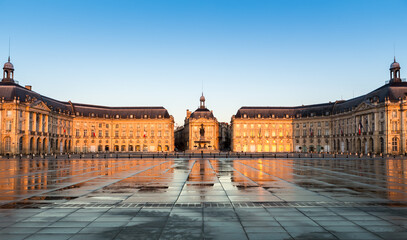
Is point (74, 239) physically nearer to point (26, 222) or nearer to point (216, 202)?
point (26, 222)

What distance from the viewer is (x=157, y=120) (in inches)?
5645

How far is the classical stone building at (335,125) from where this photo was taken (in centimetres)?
9419

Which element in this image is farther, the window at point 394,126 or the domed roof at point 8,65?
the domed roof at point 8,65

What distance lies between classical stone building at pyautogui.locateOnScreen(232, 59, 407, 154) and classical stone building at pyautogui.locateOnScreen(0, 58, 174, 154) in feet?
118

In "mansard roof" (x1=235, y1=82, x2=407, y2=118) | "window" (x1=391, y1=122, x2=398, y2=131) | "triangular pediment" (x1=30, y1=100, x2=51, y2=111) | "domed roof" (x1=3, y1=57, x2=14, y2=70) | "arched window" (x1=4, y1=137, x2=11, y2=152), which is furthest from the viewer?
"domed roof" (x1=3, y1=57, x2=14, y2=70)

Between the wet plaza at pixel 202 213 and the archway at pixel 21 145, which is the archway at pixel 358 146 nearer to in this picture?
the wet plaza at pixel 202 213

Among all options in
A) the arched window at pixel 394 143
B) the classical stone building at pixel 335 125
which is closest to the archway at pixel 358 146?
the classical stone building at pixel 335 125

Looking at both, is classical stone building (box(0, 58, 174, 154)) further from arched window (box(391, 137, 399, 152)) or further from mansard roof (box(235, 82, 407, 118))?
arched window (box(391, 137, 399, 152))

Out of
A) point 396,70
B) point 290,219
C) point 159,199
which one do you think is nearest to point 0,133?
point 159,199

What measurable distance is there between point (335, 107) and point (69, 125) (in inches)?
4088

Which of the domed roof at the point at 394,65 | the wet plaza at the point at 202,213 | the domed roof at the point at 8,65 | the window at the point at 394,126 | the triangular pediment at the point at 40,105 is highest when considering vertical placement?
the domed roof at the point at 394,65

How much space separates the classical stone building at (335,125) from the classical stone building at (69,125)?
36084 millimetres

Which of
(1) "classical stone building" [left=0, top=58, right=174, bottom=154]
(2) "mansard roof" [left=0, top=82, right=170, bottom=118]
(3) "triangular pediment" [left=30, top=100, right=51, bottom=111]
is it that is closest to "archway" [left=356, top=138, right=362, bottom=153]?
(1) "classical stone building" [left=0, top=58, right=174, bottom=154]

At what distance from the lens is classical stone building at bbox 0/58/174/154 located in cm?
9225
